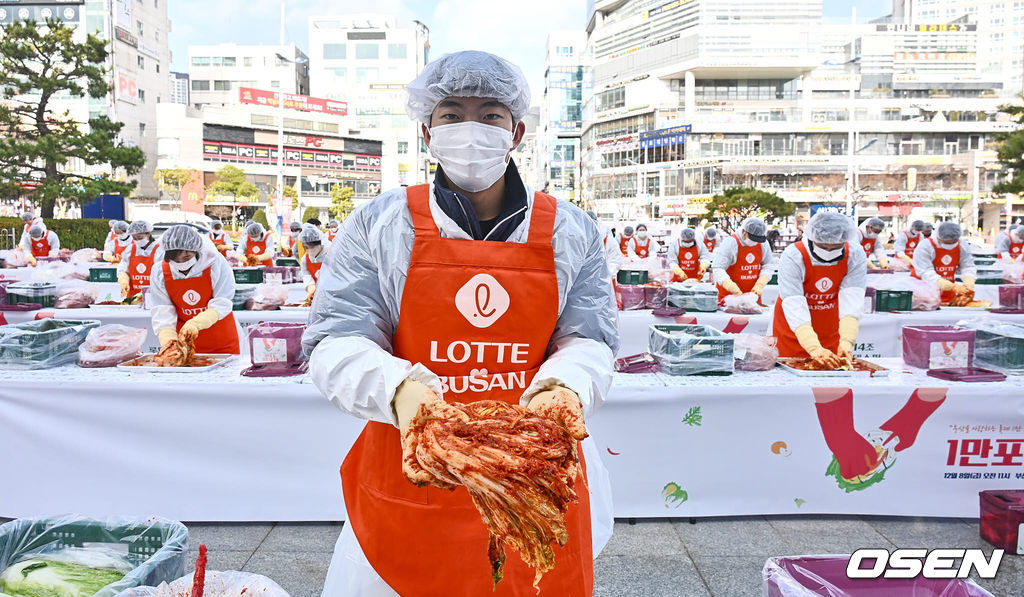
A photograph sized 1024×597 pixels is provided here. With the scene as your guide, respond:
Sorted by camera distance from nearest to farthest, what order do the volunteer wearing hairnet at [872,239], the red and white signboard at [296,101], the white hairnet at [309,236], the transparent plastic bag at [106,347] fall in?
the transparent plastic bag at [106,347]
the white hairnet at [309,236]
the volunteer wearing hairnet at [872,239]
the red and white signboard at [296,101]

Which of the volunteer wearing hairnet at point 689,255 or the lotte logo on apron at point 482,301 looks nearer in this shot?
the lotte logo on apron at point 482,301

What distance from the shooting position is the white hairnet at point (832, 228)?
4.64m

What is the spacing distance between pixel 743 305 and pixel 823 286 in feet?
6.89

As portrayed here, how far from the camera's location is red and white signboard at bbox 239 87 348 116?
6762 centimetres

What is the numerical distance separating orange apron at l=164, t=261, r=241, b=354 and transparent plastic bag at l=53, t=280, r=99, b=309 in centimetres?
299

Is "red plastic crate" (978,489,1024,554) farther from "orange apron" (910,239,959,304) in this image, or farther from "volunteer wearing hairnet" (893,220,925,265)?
"volunteer wearing hairnet" (893,220,925,265)

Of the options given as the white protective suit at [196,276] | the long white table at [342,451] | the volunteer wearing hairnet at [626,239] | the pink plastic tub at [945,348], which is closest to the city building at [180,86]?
the volunteer wearing hairnet at [626,239]

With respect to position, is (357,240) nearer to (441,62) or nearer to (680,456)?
(441,62)

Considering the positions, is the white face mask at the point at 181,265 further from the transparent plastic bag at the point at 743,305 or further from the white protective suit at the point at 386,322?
the transparent plastic bag at the point at 743,305

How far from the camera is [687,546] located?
3.32m

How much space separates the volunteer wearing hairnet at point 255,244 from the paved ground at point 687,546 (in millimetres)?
10346

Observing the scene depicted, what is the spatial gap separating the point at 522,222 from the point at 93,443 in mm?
3048

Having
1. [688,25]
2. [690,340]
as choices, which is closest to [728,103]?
[688,25]

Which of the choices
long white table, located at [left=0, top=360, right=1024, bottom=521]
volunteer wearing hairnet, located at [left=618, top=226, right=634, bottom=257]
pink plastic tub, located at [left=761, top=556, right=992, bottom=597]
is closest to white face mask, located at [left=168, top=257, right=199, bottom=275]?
long white table, located at [left=0, top=360, right=1024, bottom=521]
